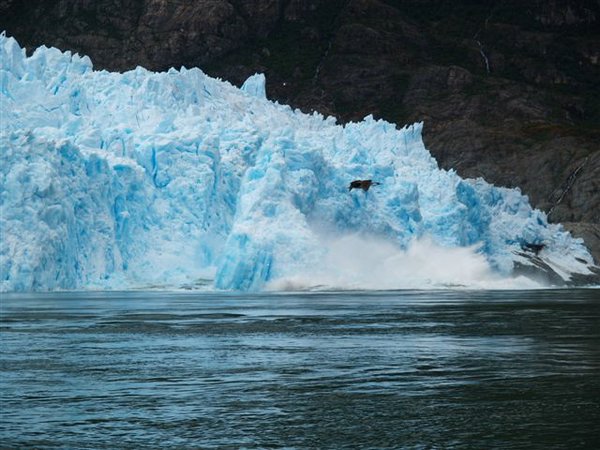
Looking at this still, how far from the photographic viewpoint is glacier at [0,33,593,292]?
50938 mm

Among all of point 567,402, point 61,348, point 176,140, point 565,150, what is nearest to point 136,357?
point 61,348

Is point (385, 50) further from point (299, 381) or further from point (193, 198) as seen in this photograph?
point (299, 381)

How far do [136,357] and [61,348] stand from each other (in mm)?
2730

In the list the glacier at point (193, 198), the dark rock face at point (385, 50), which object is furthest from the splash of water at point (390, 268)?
the dark rock face at point (385, 50)

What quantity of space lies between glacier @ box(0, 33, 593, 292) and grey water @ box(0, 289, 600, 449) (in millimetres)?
15940

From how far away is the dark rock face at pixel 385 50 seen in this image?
481ft

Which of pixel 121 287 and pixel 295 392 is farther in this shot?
pixel 121 287

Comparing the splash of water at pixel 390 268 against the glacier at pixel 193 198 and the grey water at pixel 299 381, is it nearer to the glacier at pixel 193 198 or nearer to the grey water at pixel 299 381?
the glacier at pixel 193 198

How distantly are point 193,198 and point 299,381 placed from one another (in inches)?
1454

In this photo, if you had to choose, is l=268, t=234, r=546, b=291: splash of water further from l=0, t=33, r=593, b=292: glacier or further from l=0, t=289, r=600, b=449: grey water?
l=0, t=289, r=600, b=449: grey water

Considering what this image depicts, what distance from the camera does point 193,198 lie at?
56.2 metres

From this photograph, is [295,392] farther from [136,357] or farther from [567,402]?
[136,357]

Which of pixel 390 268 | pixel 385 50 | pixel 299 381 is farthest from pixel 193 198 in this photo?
pixel 385 50

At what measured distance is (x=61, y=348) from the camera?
2542 centimetres
